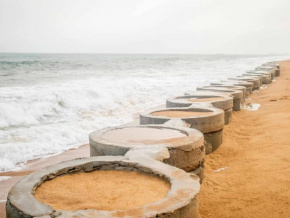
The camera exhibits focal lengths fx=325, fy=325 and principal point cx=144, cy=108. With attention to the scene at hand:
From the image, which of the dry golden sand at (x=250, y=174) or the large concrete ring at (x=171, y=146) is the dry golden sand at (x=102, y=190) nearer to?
the large concrete ring at (x=171, y=146)

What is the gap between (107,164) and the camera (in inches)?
127

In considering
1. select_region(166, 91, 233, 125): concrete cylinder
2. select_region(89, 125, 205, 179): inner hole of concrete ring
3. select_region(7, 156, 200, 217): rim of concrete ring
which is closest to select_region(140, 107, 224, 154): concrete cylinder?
select_region(89, 125, 205, 179): inner hole of concrete ring

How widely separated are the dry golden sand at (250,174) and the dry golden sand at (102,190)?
85 cm

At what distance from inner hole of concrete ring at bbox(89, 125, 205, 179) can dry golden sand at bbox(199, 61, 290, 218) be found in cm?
42

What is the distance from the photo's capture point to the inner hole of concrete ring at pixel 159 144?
11.9ft

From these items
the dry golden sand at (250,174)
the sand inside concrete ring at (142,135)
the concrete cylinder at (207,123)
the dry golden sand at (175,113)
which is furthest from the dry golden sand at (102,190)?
the dry golden sand at (175,113)

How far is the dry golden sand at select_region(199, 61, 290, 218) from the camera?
3.31 m

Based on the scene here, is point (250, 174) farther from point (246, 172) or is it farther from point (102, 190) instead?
point (102, 190)

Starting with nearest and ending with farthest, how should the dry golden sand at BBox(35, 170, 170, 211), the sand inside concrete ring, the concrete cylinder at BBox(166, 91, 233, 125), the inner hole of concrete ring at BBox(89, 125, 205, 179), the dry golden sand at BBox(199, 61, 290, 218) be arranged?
the dry golden sand at BBox(35, 170, 170, 211) → the dry golden sand at BBox(199, 61, 290, 218) → the inner hole of concrete ring at BBox(89, 125, 205, 179) → the sand inside concrete ring → the concrete cylinder at BBox(166, 91, 233, 125)

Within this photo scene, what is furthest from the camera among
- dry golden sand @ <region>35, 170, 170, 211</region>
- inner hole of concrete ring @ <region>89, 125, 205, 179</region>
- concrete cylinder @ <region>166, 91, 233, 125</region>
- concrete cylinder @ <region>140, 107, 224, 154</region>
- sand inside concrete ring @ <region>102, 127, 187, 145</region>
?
concrete cylinder @ <region>166, 91, 233, 125</region>

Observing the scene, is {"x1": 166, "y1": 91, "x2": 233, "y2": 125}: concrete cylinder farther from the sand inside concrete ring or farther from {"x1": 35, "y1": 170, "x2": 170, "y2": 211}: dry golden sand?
{"x1": 35, "y1": 170, "x2": 170, "y2": 211}: dry golden sand

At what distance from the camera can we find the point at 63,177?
301 cm

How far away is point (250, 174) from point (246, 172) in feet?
0.36

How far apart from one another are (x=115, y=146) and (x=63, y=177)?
834 millimetres
